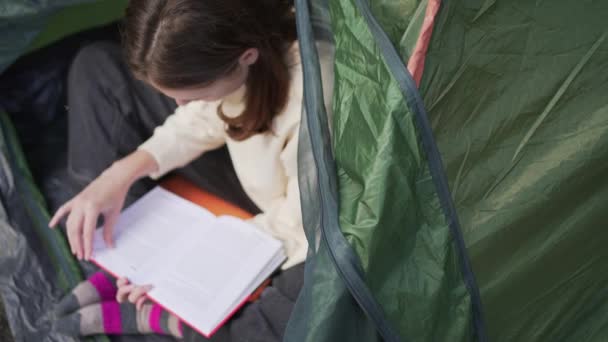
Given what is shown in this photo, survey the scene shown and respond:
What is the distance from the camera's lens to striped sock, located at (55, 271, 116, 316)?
115 centimetres

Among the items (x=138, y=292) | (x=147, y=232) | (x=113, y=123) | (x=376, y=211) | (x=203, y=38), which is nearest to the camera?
(x=376, y=211)

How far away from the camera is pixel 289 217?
3.68ft

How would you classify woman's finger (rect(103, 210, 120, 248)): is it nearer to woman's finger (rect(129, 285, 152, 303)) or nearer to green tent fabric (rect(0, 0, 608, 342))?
woman's finger (rect(129, 285, 152, 303))

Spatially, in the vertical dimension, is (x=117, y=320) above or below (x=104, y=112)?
below

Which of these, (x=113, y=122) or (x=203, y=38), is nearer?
(x=203, y=38)

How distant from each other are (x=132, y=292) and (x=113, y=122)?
459 millimetres

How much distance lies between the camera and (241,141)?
1.10m

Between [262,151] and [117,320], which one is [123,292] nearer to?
[117,320]

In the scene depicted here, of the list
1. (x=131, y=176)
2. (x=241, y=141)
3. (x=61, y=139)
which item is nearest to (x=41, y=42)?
(x=61, y=139)

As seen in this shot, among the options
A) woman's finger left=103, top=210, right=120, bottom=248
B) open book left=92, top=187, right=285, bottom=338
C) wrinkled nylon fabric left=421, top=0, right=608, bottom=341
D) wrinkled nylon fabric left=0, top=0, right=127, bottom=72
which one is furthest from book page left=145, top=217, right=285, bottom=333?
wrinkled nylon fabric left=0, top=0, right=127, bottom=72

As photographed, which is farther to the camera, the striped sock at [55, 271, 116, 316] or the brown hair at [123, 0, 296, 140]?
the striped sock at [55, 271, 116, 316]

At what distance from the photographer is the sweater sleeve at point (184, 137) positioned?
119 centimetres

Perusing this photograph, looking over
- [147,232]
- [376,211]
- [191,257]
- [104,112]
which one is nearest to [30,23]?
[104,112]

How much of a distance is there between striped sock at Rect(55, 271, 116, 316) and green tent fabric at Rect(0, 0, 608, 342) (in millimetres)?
558
